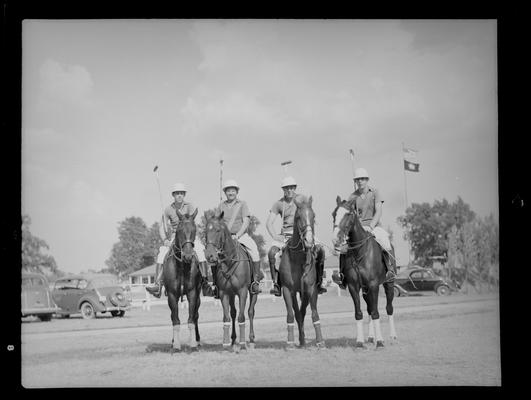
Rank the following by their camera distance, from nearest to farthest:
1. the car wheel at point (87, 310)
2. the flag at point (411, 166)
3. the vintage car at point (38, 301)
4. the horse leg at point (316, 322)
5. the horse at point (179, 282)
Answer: the horse leg at point (316, 322) → the horse at point (179, 282) → the flag at point (411, 166) → the vintage car at point (38, 301) → the car wheel at point (87, 310)

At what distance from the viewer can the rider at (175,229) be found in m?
12.1

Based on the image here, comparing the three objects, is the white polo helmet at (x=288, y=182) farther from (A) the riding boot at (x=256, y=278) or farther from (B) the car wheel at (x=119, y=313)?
(B) the car wheel at (x=119, y=313)

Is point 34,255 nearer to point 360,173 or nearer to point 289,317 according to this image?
point 289,317

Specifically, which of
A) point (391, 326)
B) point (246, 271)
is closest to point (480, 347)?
point (391, 326)

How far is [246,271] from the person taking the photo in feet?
38.9

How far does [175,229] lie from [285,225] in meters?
1.84

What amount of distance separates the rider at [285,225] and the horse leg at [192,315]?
133 centimetres

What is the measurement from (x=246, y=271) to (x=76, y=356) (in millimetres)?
3001

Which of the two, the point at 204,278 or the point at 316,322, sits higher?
the point at 204,278

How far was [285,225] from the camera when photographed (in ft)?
39.4

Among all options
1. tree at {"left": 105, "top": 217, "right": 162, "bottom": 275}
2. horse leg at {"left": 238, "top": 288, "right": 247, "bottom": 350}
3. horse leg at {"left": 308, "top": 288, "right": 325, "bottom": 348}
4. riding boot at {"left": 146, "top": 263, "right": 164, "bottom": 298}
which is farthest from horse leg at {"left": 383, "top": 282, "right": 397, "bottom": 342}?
Answer: tree at {"left": 105, "top": 217, "right": 162, "bottom": 275}

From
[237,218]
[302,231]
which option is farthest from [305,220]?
[237,218]

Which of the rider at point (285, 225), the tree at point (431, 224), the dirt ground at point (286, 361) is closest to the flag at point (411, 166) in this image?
the tree at point (431, 224)

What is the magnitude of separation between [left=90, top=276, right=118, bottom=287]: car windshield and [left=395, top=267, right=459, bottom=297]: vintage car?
22.4 ft
